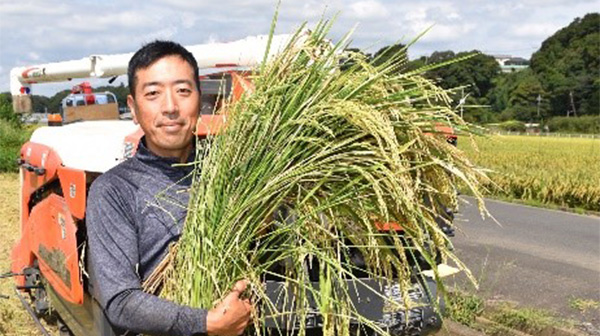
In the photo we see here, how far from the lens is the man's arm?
1.98 meters

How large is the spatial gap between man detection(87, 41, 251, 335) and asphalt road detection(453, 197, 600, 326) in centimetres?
277

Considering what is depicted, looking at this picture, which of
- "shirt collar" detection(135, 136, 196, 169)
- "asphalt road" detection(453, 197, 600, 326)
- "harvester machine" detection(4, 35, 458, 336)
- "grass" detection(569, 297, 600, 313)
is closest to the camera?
"shirt collar" detection(135, 136, 196, 169)

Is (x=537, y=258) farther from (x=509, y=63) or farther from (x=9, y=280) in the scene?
(x=509, y=63)

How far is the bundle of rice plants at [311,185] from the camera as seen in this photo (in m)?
2.15

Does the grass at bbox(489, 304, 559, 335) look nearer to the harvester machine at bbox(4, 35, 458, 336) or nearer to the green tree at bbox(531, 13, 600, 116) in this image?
the harvester machine at bbox(4, 35, 458, 336)

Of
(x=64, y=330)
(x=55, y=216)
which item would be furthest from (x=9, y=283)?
(x=55, y=216)

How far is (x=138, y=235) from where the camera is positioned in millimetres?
2162

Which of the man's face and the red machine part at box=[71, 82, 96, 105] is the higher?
the man's face

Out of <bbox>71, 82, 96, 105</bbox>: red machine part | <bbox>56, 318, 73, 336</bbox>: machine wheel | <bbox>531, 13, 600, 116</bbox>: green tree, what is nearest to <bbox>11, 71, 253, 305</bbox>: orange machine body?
<bbox>56, 318, 73, 336</bbox>: machine wheel

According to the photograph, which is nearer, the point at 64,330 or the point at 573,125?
the point at 64,330

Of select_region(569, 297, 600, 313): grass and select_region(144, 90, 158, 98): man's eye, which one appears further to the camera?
select_region(569, 297, 600, 313): grass

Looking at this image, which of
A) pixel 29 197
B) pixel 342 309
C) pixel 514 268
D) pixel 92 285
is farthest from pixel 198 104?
pixel 514 268

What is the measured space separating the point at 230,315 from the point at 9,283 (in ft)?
17.8

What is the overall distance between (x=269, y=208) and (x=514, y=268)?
6858 mm
